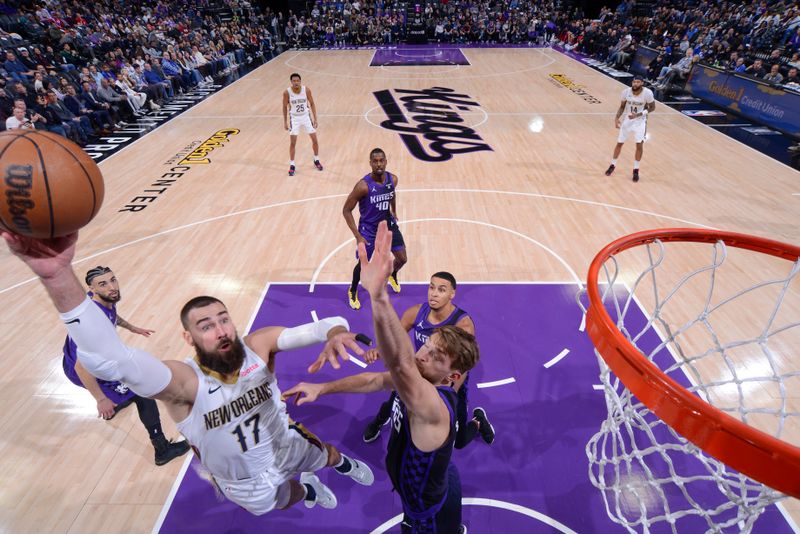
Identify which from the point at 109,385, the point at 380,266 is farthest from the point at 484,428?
the point at 109,385

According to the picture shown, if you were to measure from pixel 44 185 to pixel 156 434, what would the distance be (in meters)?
2.41

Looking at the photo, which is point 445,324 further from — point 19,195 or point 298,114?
point 298,114

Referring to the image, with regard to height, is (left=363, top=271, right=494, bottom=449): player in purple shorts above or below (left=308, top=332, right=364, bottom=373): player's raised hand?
below

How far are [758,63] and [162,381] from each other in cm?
1698

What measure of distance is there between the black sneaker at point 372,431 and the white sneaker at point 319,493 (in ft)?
1.87

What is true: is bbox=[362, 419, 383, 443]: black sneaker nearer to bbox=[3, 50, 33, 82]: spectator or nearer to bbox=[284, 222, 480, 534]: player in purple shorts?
bbox=[284, 222, 480, 534]: player in purple shorts

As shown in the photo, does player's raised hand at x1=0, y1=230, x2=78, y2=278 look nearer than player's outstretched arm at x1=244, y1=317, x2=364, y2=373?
Yes

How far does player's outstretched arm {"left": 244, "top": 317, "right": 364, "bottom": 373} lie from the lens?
220 centimetres

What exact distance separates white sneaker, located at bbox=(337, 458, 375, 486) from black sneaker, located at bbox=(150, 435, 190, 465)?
1.41 m


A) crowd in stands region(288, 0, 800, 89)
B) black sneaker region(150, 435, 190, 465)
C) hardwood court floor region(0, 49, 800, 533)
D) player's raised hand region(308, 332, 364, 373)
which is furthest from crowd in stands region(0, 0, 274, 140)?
player's raised hand region(308, 332, 364, 373)

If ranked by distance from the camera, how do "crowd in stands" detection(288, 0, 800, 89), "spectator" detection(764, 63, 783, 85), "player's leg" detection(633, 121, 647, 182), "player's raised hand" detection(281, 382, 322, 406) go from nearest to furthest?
1. "player's raised hand" detection(281, 382, 322, 406)
2. "player's leg" detection(633, 121, 647, 182)
3. "spectator" detection(764, 63, 783, 85)
4. "crowd in stands" detection(288, 0, 800, 89)

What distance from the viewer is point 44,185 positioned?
195 cm

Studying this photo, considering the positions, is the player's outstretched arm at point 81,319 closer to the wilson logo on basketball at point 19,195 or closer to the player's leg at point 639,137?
the wilson logo on basketball at point 19,195

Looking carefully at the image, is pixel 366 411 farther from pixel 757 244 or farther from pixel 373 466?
pixel 757 244
